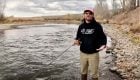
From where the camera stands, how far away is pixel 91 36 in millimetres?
8875

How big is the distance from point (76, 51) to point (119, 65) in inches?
246

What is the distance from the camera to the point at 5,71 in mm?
13984

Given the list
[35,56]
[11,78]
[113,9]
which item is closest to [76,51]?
[35,56]

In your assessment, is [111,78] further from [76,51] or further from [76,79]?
[76,51]

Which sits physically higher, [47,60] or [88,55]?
[88,55]

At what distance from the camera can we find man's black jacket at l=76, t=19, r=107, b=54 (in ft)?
29.0

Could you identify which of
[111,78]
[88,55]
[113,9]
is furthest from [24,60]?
[113,9]

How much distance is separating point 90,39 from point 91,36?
8cm

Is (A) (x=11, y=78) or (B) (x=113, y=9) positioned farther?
(B) (x=113, y=9)

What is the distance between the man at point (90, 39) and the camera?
883cm

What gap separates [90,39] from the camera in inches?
351

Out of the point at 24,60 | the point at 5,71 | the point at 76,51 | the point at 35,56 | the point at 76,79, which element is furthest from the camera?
the point at 76,51

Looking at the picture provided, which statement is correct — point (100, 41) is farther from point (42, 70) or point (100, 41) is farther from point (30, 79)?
point (42, 70)

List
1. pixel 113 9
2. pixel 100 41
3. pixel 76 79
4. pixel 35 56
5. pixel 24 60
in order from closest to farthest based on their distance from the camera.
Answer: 1. pixel 100 41
2. pixel 76 79
3. pixel 24 60
4. pixel 35 56
5. pixel 113 9
